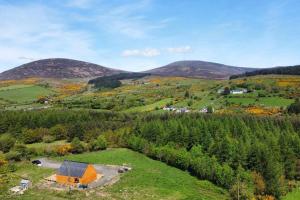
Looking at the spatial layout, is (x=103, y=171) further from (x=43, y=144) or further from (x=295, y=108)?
(x=295, y=108)

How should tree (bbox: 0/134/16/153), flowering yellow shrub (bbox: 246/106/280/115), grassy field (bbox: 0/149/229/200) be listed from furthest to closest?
flowering yellow shrub (bbox: 246/106/280/115) < tree (bbox: 0/134/16/153) < grassy field (bbox: 0/149/229/200)

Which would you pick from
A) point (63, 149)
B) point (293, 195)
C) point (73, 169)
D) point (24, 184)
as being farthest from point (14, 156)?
point (293, 195)

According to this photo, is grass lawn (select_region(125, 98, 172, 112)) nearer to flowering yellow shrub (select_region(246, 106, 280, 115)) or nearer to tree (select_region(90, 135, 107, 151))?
flowering yellow shrub (select_region(246, 106, 280, 115))

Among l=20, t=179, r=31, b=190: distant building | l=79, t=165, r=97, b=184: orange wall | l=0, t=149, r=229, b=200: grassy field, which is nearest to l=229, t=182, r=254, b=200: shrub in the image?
l=0, t=149, r=229, b=200: grassy field

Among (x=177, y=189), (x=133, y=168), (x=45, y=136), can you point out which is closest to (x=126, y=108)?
(x=45, y=136)

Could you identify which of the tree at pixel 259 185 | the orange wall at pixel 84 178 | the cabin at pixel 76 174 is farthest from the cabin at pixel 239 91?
the orange wall at pixel 84 178

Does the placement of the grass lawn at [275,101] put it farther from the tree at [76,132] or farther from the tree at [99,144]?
the tree at [76,132]

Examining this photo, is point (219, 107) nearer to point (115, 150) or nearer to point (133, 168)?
point (115, 150)
